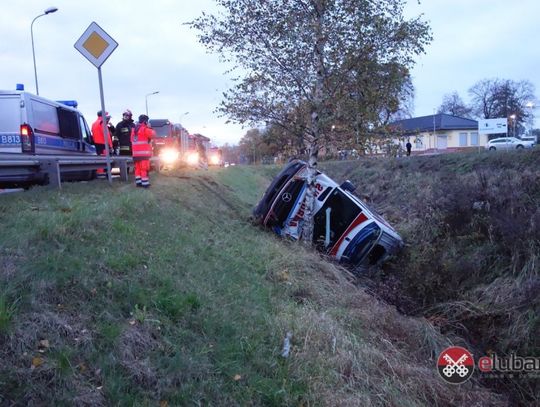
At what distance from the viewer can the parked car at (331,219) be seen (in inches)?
383

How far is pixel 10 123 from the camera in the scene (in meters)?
8.77

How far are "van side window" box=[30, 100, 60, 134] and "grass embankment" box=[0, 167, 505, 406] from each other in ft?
10.1

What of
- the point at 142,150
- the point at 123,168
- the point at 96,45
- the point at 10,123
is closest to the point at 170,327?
the point at 96,45

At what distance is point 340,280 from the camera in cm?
787

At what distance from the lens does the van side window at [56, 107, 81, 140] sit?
10539 mm

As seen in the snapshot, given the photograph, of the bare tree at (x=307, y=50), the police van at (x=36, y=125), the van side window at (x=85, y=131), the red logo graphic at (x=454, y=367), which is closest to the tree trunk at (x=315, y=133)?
the bare tree at (x=307, y=50)

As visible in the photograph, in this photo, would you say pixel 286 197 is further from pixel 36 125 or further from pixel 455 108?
pixel 455 108

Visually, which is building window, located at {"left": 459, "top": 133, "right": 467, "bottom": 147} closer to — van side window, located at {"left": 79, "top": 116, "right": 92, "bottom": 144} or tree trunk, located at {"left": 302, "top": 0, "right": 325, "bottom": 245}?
tree trunk, located at {"left": 302, "top": 0, "right": 325, "bottom": 245}

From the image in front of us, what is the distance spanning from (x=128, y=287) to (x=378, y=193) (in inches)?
709

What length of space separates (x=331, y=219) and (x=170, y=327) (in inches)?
258

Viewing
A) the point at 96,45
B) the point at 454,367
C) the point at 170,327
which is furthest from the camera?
the point at 96,45

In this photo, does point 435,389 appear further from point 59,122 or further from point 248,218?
point 59,122

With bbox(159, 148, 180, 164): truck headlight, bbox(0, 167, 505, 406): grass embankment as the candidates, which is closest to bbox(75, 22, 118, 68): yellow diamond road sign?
bbox(0, 167, 505, 406): grass embankment

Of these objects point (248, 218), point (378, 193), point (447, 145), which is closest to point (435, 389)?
point (248, 218)
